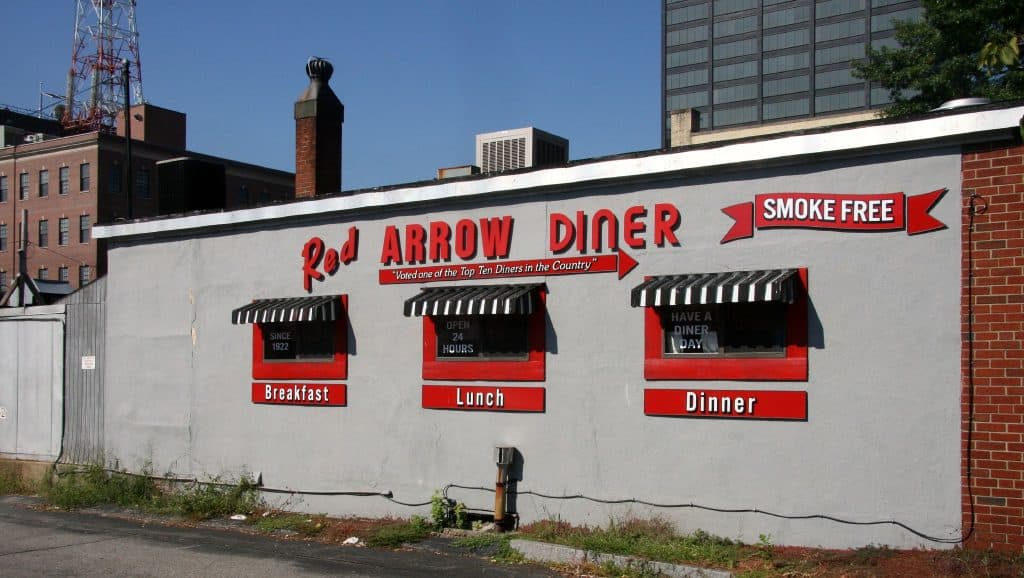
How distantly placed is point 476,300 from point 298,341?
380 centimetres

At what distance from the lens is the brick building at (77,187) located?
213 feet

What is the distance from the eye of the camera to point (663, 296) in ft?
35.1

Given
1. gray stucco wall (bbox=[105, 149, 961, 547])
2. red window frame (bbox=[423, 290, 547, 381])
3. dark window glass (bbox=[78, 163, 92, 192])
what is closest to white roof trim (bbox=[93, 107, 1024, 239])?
gray stucco wall (bbox=[105, 149, 961, 547])

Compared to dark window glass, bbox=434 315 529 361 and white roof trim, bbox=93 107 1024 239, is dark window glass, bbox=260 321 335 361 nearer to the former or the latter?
white roof trim, bbox=93 107 1024 239

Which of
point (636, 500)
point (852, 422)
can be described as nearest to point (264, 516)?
point (636, 500)

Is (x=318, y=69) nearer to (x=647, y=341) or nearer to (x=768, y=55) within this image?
(x=647, y=341)

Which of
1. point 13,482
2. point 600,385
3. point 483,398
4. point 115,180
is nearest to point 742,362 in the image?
point 600,385

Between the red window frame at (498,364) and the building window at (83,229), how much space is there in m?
58.2

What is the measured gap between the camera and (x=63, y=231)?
66438 mm

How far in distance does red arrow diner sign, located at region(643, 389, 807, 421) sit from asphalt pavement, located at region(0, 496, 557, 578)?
2.27 metres

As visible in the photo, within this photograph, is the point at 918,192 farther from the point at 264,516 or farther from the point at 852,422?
the point at 264,516

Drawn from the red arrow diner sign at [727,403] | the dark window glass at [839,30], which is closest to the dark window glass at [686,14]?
the dark window glass at [839,30]

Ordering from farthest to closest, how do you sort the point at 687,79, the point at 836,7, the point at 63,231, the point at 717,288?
the point at 687,79 < the point at 836,7 < the point at 63,231 < the point at 717,288

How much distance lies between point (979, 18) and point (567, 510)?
1969 centimetres
